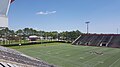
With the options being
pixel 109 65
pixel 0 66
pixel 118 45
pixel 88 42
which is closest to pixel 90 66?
pixel 109 65

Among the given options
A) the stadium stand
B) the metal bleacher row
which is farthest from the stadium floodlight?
the metal bleacher row

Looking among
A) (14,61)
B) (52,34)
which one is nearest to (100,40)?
(52,34)

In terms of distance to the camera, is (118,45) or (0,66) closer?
(0,66)

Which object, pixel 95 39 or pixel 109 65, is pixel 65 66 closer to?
pixel 109 65

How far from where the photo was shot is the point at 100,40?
55.1 metres

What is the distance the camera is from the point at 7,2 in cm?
548

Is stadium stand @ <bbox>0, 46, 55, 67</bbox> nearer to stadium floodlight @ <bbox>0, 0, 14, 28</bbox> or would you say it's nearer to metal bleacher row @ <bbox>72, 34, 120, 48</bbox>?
stadium floodlight @ <bbox>0, 0, 14, 28</bbox>

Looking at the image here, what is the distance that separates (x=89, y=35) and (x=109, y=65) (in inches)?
1627

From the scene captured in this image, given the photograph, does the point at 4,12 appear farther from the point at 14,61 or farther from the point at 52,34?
the point at 52,34

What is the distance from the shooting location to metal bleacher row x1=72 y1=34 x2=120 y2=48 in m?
51.7

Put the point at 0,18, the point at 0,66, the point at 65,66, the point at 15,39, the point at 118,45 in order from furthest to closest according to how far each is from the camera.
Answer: the point at 15,39, the point at 118,45, the point at 65,66, the point at 0,66, the point at 0,18

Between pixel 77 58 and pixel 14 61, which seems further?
pixel 77 58

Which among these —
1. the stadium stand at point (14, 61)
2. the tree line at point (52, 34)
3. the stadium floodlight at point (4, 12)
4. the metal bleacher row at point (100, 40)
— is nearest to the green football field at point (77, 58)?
the stadium stand at point (14, 61)

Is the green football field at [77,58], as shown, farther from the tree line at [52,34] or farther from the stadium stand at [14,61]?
the tree line at [52,34]
